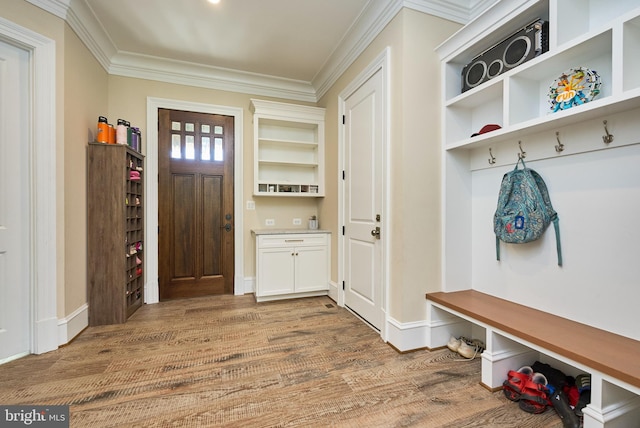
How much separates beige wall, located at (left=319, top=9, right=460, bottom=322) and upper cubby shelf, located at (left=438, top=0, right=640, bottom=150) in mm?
153

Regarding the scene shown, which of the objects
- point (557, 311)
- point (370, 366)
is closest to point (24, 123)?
point (370, 366)

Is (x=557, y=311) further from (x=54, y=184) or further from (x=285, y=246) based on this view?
(x=54, y=184)

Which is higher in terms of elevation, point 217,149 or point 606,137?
point 217,149

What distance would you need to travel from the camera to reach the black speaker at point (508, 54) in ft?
5.43

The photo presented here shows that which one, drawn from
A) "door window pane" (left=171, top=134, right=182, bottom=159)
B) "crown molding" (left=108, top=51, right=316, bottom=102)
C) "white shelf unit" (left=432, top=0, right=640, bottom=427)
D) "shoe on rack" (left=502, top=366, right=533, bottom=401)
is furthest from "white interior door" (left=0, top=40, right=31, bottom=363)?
"shoe on rack" (left=502, top=366, right=533, bottom=401)

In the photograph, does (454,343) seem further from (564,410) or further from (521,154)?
(521,154)

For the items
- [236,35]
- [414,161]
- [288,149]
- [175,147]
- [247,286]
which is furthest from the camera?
[288,149]

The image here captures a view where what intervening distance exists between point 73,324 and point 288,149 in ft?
9.55

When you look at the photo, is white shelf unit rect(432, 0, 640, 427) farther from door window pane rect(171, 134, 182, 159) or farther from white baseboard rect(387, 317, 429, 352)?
door window pane rect(171, 134, 182, 159)

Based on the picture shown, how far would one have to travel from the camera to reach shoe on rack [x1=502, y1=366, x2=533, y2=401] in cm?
160

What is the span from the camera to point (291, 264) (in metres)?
3.33

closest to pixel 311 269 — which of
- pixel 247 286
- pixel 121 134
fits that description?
pixel 247 286

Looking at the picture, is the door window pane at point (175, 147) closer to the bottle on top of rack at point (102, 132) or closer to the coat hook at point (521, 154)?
the bottle on top of rack at point (102, 132)

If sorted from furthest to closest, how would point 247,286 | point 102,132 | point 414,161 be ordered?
point 247,286 → point 102,132 → point 414,161
